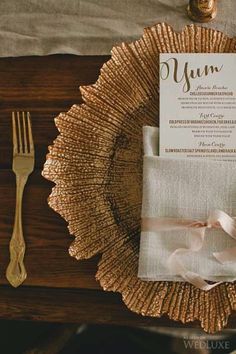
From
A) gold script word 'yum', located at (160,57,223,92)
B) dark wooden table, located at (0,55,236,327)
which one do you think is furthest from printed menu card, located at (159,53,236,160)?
dark wooden table, located at (0,55,236,327)

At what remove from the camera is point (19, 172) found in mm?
614

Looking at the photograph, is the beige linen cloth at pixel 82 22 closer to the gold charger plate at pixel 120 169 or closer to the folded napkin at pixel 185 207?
the gold charger plate at pixel 120 169

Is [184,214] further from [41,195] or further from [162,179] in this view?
[41,195]

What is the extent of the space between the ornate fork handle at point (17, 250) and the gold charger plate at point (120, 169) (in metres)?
0.05

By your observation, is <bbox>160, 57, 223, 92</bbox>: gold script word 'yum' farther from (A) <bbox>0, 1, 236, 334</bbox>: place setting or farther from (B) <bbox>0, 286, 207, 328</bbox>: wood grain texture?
(B) <bbox>0, 286, 207, 328</bbox>: wood grain texture

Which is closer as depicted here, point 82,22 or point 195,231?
point 195,231

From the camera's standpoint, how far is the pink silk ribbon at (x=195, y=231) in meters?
0.53

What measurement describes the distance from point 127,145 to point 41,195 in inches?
4.7

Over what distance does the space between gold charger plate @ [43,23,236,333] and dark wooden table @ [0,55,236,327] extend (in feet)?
0.08

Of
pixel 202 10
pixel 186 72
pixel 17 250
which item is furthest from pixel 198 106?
pixel 17 250

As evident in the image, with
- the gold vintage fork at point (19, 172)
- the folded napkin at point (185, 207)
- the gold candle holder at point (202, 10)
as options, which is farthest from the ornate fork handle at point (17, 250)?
the gold candle holder at point (202, 10)

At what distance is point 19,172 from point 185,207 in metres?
0.21

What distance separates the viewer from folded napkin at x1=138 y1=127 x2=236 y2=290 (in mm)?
540

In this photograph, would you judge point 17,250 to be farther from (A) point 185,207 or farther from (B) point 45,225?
(A) point 185,207
